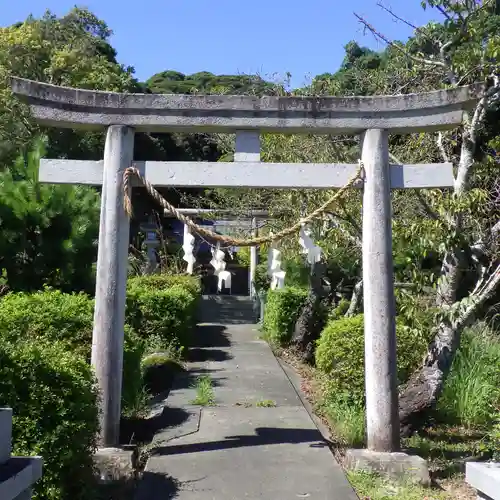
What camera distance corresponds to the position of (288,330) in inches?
520

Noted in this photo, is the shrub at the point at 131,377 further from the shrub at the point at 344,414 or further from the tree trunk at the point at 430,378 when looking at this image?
the tree trunk at the point at 430,378

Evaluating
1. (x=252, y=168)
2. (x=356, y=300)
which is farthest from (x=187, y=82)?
(x=252, y=168)

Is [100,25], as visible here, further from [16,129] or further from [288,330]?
[288,330]

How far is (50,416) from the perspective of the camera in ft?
13.9

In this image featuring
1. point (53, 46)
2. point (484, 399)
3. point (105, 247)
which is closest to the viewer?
point (105, 247)

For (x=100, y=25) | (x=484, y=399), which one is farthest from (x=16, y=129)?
(x=484, y=399)

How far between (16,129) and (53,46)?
188 inches

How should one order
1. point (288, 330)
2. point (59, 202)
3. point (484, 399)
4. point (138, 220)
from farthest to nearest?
point (138, 220) < point (288, 330) < point (59, 202) < point (484, 399)

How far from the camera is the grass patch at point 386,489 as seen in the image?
5.09 metres

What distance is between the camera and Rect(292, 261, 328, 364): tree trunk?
39.8 feet

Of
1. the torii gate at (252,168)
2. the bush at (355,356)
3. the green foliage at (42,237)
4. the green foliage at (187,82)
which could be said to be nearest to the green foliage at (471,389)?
the bush at (355,356)

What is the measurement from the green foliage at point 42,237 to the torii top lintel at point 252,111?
14.3ft

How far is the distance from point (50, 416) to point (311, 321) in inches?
338

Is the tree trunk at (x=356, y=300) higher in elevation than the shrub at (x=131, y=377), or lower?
higher
